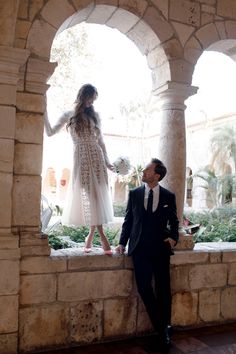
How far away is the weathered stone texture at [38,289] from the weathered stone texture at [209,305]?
4.35 ft

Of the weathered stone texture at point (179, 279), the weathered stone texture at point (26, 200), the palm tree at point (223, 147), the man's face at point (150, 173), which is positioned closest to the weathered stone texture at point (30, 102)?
the weathered stone texture at point (26, 200)

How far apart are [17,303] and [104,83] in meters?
11.2

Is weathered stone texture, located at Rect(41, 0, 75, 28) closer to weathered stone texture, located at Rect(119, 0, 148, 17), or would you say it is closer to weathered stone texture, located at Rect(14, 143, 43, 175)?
weathered stone texture, located at Rect(119, 0, 148, 17)

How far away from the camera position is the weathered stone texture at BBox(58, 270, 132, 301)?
2.86 meters

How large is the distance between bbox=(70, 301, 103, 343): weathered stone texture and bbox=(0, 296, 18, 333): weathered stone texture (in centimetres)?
43

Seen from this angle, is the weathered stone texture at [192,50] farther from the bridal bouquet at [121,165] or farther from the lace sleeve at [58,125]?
the lace sleeve at [58,125]

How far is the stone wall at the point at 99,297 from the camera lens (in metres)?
2.77

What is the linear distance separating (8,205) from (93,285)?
0.90 meters

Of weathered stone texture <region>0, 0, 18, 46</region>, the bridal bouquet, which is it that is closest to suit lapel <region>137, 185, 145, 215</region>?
the bridal bouquet

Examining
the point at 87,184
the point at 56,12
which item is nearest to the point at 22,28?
the point at 56,12

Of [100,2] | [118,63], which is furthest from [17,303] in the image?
[118,63]

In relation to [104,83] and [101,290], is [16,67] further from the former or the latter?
[104,83]

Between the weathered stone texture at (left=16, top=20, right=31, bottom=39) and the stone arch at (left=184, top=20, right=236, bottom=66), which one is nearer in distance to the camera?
the weathered stone texture at (left=16, top=20, right=31, bottom=39)

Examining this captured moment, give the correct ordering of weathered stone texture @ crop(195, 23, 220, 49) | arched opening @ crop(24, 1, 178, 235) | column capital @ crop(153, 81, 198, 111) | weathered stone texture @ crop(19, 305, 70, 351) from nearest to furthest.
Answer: weathered stone texture @ crop(19, 305, 70, 351), arched opening @ crop(24, 1, 178, 235), column capital @ crop(153, 81, 198, 111), weathered stone texture @ crop(195, 23, 220, 49)
